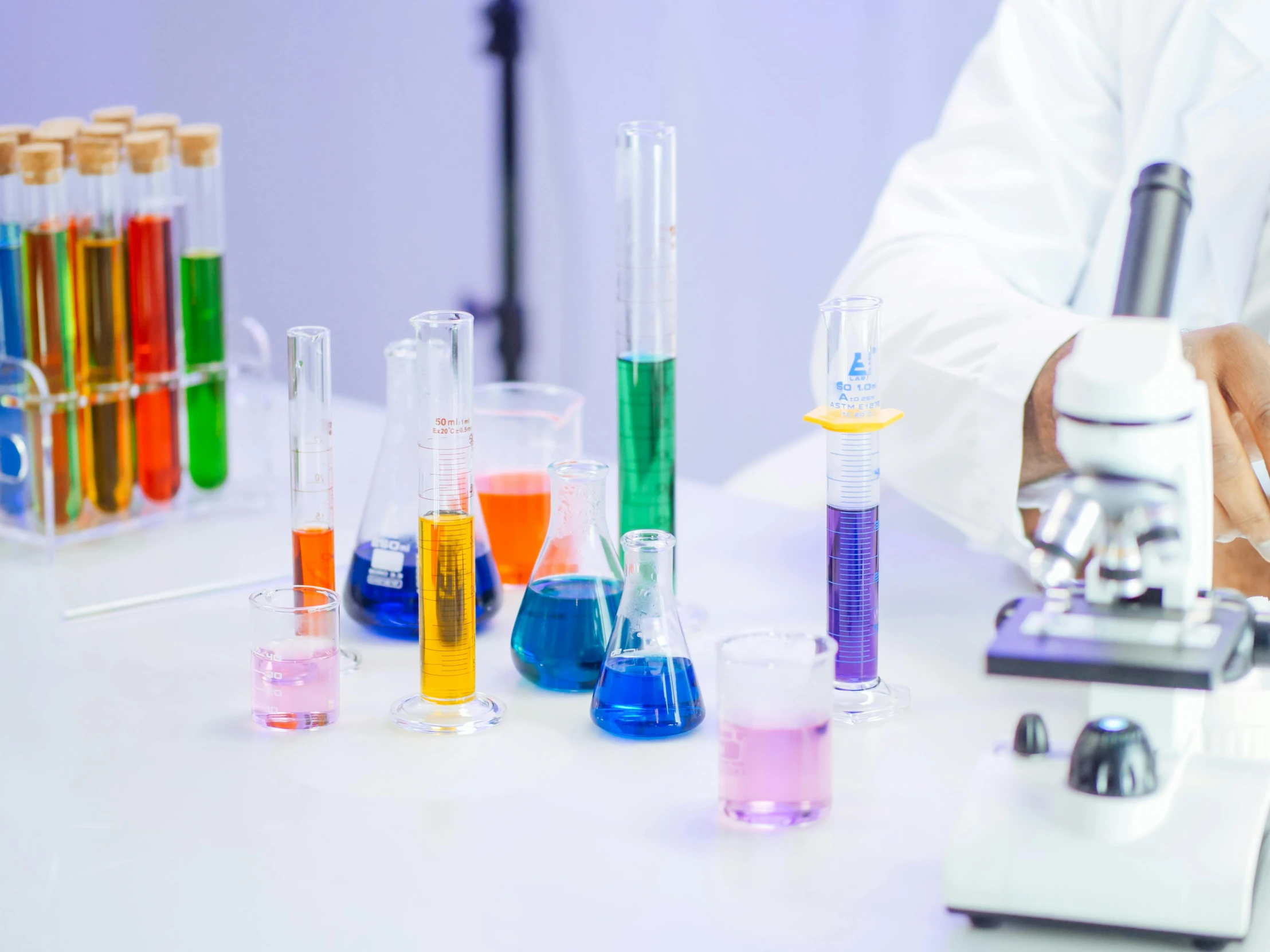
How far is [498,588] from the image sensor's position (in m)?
1.22

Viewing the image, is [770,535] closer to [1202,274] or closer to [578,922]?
[1202,274]

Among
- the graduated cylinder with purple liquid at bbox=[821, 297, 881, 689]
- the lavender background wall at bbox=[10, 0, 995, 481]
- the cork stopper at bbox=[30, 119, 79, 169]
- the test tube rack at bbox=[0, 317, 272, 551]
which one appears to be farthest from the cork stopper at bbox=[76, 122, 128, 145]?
the lavender background wall at bbox=[10, 0, 995, 481]

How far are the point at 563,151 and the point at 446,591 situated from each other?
2157 millimetres

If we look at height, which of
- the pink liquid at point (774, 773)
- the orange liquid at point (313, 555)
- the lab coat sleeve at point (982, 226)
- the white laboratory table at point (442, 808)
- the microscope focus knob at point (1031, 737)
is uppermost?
the lab coat sleeve at point (982, 226)

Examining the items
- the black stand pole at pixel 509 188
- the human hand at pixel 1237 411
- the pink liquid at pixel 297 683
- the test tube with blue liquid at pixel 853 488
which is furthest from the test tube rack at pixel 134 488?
the black stand pole at pixel 509 188

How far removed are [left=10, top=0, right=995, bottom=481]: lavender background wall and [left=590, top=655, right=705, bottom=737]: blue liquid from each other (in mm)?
1989

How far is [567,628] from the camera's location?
3.55ft

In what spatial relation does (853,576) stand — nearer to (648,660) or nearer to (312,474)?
(648,660)

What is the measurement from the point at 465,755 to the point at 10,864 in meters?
0.28

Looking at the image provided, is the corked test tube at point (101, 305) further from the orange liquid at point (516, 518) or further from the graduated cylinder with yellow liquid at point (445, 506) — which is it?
the graduated cylinder with yellow liquid at point (445, 506)

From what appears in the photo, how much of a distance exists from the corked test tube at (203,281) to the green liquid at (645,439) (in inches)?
20.6

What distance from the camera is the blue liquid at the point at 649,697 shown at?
101cm

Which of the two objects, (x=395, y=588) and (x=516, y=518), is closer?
(x=395, y=588)

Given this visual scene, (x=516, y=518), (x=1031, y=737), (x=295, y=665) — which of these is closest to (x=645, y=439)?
(x=516, y=518)
